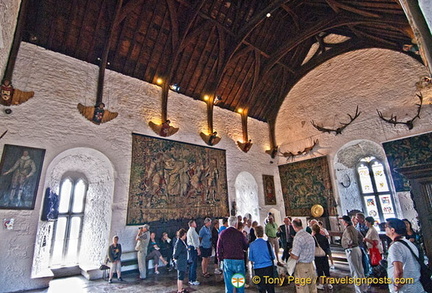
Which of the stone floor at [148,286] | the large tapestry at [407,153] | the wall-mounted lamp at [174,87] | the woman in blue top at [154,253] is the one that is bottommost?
the stone floor at [148,286]

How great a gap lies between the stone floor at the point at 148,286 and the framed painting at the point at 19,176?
6.49 feet

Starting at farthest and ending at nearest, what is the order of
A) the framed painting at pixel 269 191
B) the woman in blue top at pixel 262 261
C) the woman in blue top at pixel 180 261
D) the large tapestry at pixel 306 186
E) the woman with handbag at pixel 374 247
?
1. the framed painting at pixel 269 191
2. the large tapestry at pixel 306 186
3. the woman in blue top at pixel 180 261
4. the woman with handbag at pixel 374 247
5. the woman in blue top at pixel 262 261

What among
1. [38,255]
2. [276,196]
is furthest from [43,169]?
[276,196]

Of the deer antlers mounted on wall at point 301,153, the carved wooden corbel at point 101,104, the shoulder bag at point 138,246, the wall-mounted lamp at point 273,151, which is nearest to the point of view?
the shoulder bag at point 138,246

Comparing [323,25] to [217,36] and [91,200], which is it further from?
[91,200]

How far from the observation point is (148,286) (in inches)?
205

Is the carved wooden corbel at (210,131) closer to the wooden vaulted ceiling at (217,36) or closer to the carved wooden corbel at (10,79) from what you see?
the wooden vaulted ceiling at (217,36)

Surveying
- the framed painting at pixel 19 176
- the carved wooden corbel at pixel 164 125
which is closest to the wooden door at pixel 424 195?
the carved wooden corbel at pixel 164 125

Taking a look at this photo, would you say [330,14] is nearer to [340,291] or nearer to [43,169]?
[340,291]

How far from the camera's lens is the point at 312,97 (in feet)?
35.6

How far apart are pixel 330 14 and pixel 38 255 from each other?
11.8m

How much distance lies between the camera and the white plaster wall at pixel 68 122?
16.9 ft

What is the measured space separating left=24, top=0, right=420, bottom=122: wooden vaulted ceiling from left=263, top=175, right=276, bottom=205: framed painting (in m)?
3.35

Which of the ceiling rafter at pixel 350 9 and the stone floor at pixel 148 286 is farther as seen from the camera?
the ceiling rafter at pixel 350 9
